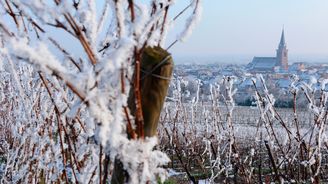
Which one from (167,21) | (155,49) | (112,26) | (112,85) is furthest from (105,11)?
(112,85)

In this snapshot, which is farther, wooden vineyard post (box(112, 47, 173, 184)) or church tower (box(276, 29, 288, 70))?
church tower (box(276, 29, 288, 70))

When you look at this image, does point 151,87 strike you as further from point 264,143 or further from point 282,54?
point 282,54

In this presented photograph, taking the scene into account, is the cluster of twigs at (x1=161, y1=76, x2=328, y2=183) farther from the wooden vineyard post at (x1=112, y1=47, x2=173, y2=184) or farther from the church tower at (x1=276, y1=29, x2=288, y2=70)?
the church tower at (x1=276, y1=29, x2=288, y2=70)

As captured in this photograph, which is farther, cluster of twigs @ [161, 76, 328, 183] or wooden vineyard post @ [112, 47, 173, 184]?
cluster of twigs @ [161, 76, 328, 183]

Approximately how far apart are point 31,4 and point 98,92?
21cm

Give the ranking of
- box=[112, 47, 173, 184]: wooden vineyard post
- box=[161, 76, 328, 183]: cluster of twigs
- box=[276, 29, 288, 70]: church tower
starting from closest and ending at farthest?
box=[112, 47, 173, 184]: wooden vineyard post, box=[161, 76, 328, 183]: cluster of twigs, box=[276, 29, 288, 70]: church tower

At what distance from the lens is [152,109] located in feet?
3.47

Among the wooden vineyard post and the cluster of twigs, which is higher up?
the wooden vineyard post

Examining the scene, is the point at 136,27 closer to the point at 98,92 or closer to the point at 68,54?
the point at 98,92

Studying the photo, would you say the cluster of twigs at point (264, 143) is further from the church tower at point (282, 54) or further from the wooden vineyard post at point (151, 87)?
the church tower at point (282, 54)

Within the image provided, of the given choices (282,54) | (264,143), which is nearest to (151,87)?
(264,143)

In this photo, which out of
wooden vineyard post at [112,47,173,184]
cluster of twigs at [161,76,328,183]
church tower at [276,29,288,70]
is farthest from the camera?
church tower at [276,29,288,70]

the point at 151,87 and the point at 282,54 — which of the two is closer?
the point at 151,87

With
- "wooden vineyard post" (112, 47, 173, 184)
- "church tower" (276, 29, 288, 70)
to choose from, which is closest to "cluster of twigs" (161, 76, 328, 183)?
"wooden vineyard post" (112, 47, 173, 184)
